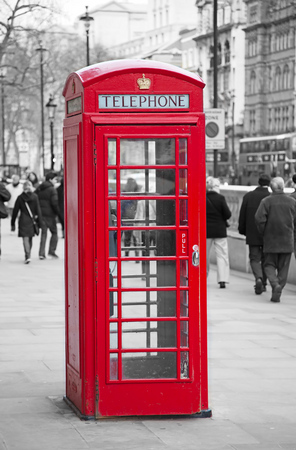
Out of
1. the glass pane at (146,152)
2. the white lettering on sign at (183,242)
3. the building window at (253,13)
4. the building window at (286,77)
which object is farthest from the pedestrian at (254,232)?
the building window at (253,13)

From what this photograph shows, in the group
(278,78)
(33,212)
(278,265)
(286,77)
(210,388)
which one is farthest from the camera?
(278,78)

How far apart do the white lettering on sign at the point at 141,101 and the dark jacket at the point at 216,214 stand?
319 inches

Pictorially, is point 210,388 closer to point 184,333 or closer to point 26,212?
point 184,333

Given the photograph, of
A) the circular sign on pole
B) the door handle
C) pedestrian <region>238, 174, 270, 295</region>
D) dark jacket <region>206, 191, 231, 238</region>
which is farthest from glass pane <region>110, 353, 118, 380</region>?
the circular sign on pole

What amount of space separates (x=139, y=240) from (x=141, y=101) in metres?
0.92

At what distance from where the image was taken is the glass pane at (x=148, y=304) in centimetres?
606

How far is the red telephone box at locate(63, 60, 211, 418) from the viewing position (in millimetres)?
5930

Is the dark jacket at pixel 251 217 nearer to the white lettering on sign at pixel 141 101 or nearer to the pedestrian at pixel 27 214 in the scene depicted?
the pedestrian at pixel 27 214

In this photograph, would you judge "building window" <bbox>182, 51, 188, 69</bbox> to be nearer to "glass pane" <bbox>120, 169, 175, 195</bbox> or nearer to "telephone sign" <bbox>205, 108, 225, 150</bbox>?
"telephone sign" <bbox>205, 108, 225, 150</bbox>

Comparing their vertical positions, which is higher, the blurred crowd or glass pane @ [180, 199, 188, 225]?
glass pane @ [180, 199, 188, 225]

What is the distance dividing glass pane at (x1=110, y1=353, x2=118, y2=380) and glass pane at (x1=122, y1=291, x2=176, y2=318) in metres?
0.27

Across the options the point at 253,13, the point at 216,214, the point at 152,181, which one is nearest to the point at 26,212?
the point at 216,214

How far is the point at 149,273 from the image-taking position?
6.14m

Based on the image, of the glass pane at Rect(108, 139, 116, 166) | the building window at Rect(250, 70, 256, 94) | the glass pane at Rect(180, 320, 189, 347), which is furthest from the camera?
the building window at Rect(250, 70, 256, 94)
